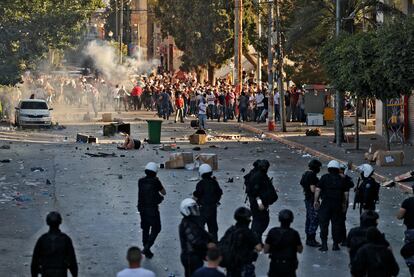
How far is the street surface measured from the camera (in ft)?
54.9

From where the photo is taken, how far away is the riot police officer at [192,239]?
1276 cm

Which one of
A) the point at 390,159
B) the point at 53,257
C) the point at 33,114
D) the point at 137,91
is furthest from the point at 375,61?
the point at 137,91

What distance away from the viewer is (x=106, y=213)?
2183 cm

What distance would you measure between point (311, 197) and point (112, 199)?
7350mm

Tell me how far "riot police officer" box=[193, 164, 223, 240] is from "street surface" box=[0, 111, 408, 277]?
76 cm

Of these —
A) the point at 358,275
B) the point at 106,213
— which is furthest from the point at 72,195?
the point at 358,275

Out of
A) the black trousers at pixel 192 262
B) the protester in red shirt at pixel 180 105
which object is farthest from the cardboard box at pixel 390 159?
the protester in red shirt at pixel 180 105

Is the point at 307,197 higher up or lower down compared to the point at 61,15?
lower down

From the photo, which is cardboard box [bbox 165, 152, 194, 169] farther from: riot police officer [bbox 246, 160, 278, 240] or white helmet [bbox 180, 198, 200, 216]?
white helmet [bbox 180, 198, 200, 216]

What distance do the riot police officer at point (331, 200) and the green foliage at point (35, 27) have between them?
1454 inches

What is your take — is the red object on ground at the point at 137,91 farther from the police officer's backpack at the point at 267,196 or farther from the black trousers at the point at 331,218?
the police officer's backpack at the point at 267,196

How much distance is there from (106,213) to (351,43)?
51.3ft

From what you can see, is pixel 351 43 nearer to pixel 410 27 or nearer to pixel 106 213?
pixel 410 27

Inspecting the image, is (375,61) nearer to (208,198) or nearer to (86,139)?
(86,139)
